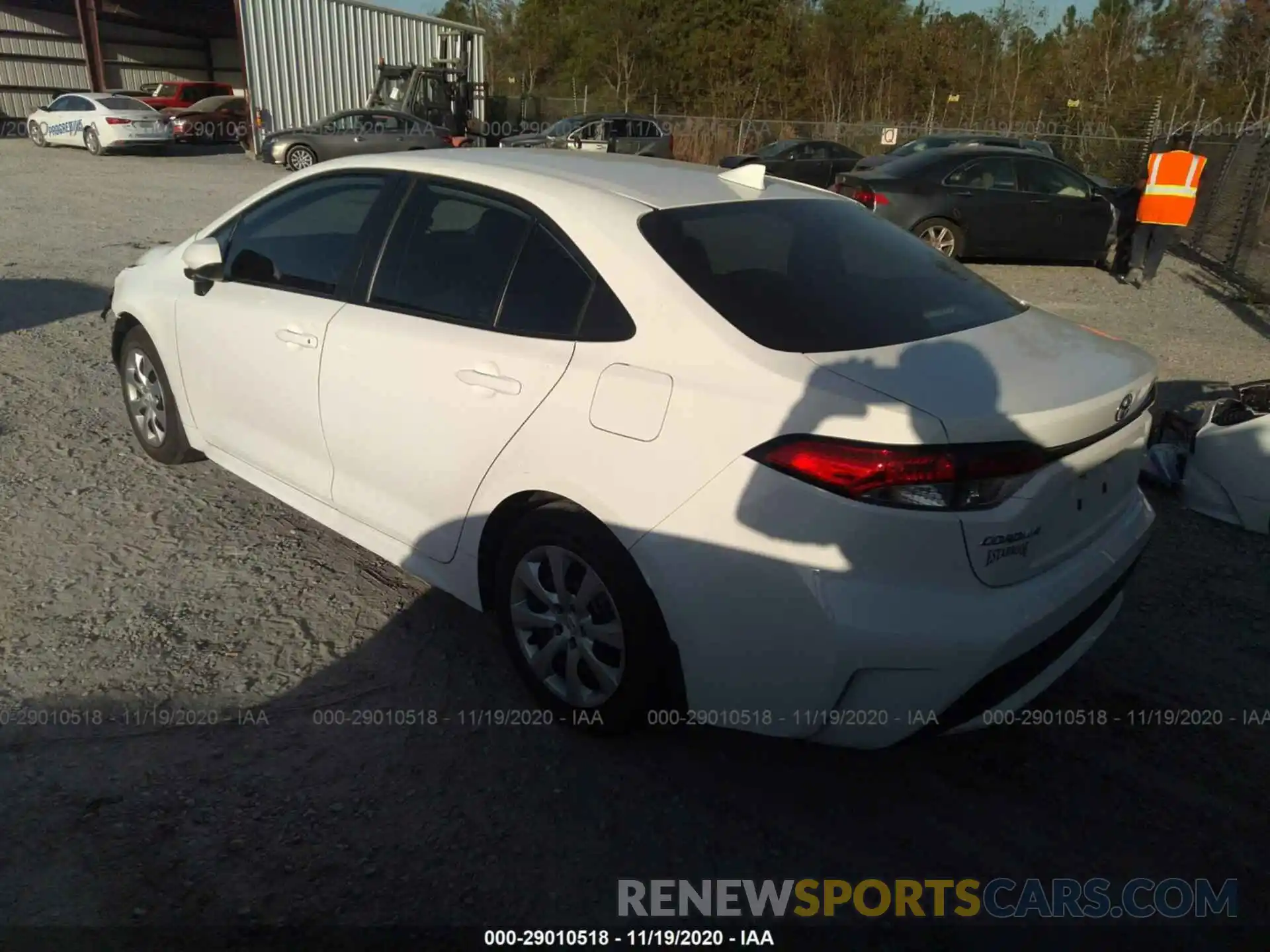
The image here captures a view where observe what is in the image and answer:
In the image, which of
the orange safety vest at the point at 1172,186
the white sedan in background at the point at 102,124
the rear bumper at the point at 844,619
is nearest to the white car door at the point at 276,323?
the rear bumper at the point at 844,619

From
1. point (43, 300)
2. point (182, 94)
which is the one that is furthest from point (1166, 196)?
point (182, 94)

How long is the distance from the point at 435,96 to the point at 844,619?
85.0 ft

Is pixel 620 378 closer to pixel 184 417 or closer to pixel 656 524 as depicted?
pixel 656 524

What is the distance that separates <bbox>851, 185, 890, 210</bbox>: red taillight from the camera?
37.0 ft

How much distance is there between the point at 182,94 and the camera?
93.5 feet

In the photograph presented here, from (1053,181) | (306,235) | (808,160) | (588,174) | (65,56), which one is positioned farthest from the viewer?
(65,56)

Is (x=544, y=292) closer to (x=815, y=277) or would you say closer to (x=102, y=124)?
(x=815, y=277)

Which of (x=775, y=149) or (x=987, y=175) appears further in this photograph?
(x=775, y=149)

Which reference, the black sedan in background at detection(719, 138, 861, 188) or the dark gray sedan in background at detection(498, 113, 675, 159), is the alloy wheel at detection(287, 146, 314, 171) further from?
the black sedan in background at detection(719, 138, 861, 188)

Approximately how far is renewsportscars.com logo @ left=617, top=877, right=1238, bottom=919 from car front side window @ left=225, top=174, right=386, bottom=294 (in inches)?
93.8

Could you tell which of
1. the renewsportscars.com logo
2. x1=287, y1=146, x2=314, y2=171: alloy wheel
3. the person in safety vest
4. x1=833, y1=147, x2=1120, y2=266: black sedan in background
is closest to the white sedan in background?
x1=287, y1=146, x2=314, y2=171: alloy wheel

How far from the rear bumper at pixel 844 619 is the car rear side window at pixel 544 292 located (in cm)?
74

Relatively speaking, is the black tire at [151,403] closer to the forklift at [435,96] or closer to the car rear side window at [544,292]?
the car rear side window at [544,292]

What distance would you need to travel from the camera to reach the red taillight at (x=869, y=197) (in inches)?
444
